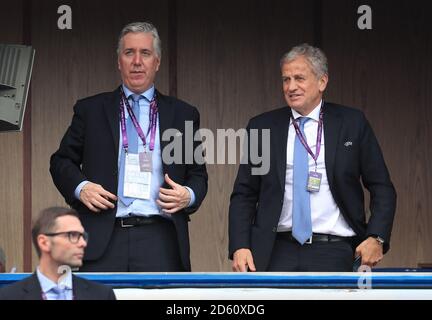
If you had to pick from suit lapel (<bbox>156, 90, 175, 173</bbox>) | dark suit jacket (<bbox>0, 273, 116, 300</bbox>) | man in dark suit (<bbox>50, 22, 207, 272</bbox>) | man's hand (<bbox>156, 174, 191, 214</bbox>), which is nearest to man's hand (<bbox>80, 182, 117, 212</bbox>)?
man in dark suit (<bbox>50, 22, 207, 272</bbox>)

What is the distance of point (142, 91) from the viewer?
Answer: 5523 mm

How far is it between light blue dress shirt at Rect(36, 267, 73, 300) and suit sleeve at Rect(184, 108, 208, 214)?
161cm

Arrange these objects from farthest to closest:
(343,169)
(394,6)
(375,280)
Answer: (394,6) < (343,169) < (375,280)

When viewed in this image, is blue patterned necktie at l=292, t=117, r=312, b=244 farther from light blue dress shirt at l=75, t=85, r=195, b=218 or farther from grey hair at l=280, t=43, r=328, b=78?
light blue dress shirt at l=75, t=85, r=195, b=218

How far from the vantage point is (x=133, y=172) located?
5336mm

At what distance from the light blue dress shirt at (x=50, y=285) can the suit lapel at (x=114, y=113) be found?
164 cm

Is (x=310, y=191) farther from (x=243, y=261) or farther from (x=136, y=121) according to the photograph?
(x=136, y=121)

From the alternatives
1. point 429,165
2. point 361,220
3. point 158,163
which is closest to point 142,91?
point 158,163

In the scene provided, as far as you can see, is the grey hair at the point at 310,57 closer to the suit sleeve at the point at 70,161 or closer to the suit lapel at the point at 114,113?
the suit lapel at the point at 114,113

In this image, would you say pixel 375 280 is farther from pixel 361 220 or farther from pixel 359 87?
pixel 359 87

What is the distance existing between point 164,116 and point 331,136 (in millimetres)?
794

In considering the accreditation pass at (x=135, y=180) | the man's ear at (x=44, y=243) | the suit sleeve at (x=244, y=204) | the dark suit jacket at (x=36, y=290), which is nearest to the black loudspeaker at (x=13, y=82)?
the accreditation pass at (x=135, y=180)

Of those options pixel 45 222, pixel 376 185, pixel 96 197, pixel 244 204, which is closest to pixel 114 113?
pixel 96 197
